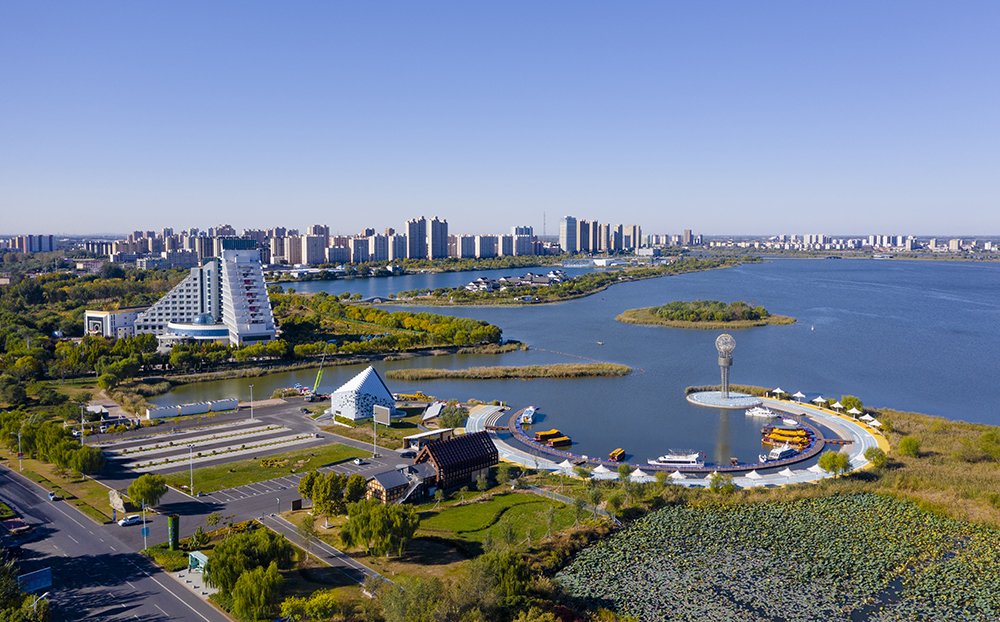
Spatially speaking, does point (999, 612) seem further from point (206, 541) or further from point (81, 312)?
point (81, 312)

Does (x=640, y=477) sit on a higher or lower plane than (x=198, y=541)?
lower

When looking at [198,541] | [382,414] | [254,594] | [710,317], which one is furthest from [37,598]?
[710,317]

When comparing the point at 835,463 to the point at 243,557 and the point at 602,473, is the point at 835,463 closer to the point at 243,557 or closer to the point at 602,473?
the point at 602,473

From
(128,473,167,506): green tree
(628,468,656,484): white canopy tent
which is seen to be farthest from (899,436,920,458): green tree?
(128,473,167,506): green tree

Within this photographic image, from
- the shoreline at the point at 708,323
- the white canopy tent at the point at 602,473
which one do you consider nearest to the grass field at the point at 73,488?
the white canopy tent at the point at 602,473

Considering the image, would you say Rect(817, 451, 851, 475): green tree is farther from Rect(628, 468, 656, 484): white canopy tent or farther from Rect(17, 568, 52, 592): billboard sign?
Rect(17, 568, 52, 592): billboard sign

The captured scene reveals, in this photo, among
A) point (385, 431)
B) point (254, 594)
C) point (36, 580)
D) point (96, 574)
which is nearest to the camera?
point (254, 594)

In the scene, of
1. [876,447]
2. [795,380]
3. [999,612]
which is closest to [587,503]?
[999,612]
